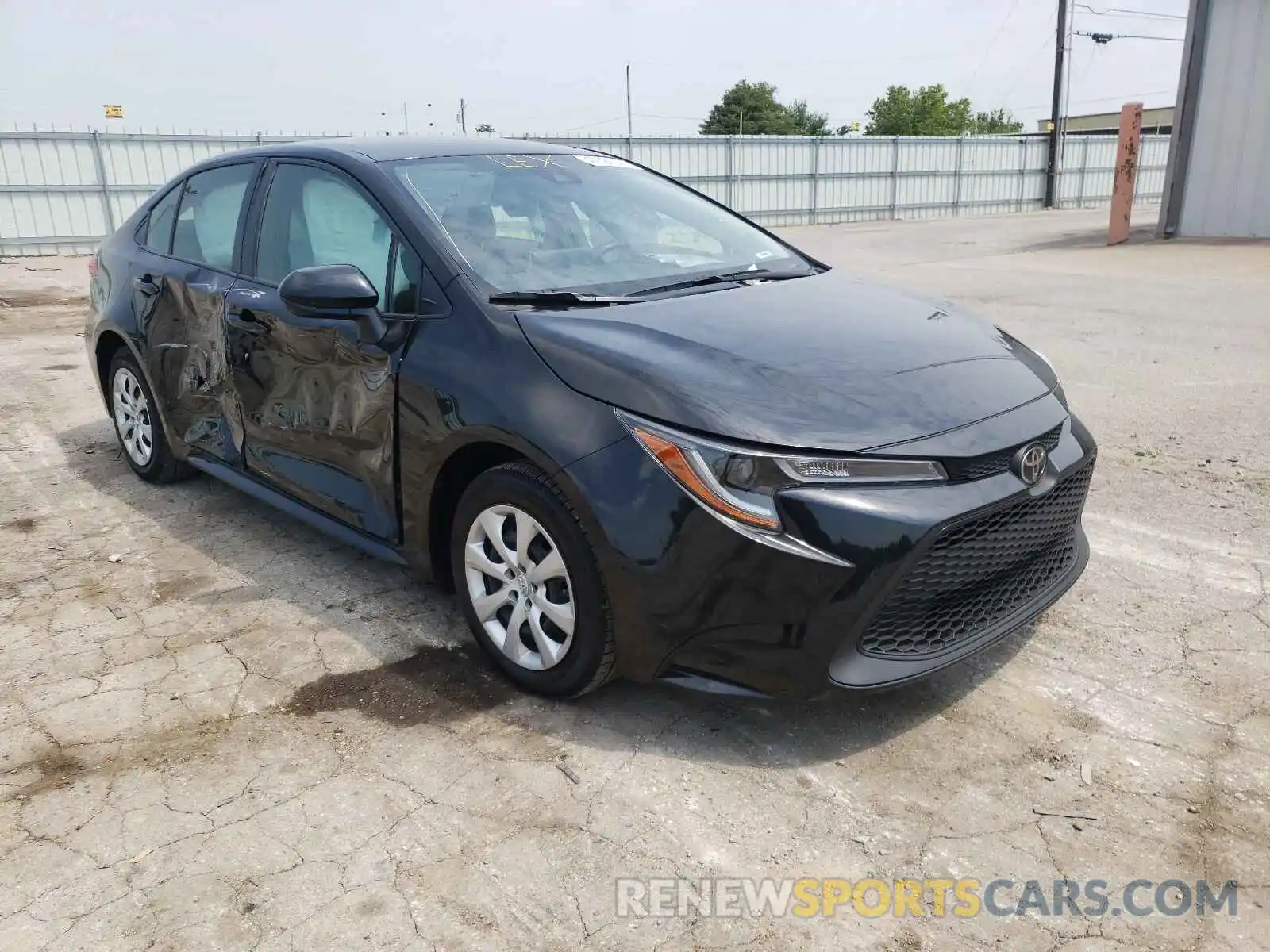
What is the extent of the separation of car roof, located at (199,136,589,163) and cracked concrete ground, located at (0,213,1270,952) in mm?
1594

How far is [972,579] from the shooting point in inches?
103

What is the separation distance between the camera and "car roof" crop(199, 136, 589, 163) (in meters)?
3.62

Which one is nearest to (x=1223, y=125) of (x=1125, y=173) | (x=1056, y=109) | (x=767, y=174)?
(x=1125, y=173)

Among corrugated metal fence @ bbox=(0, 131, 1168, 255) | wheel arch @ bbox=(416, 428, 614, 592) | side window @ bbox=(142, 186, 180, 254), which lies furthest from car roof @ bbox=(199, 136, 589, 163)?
corrugated metal fence @ bbox=(0, 131, 1168, 255)

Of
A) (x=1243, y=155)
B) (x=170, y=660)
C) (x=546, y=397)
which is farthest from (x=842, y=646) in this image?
(x=1243, y=155)

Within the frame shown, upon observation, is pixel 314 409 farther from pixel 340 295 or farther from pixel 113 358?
pixel 113 358

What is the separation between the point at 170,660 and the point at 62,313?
407 inches

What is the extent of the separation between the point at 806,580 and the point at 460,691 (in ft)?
3.98

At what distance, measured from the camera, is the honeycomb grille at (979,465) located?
99.0 inches

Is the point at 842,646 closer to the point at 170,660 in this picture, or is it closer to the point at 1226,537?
the point at 170,660

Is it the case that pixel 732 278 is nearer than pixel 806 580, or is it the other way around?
pixel 806 580

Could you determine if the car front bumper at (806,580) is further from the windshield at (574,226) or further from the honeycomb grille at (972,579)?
the windshield at (574,226)

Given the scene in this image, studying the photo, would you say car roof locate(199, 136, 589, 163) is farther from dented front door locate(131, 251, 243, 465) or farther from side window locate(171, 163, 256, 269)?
Result: dented front door locate(131, 251, 243, 465)

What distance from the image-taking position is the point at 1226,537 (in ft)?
13.2
